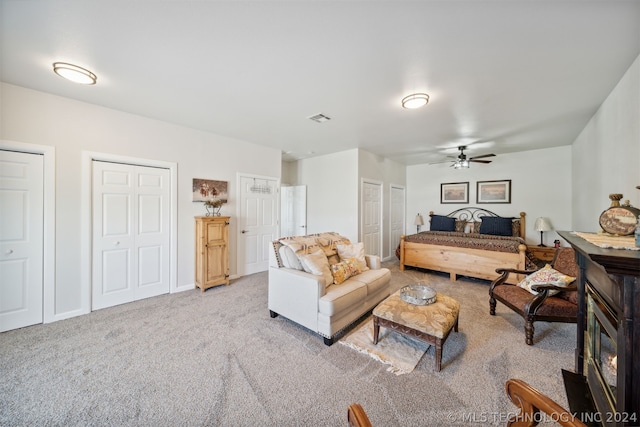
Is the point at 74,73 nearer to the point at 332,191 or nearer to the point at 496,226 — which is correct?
the point at 332,191

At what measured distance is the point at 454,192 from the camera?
6.06m

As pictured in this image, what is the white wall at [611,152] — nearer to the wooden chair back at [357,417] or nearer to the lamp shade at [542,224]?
the lamp shade at [542,224]

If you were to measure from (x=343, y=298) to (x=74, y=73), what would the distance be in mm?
3365

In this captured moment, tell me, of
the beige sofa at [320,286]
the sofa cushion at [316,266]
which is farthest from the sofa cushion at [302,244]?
the sofa cushion at [316,266]

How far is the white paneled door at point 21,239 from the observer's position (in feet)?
8.14

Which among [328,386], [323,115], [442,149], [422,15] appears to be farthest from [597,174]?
[328,386]

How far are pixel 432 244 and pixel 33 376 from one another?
5311mm

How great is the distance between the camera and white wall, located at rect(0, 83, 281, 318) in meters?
2.58

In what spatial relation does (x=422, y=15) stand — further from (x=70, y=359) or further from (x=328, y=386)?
(x=70, y=359)

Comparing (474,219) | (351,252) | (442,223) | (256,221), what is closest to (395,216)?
(442,223)

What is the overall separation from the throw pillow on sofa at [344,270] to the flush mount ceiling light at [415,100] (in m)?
2.02

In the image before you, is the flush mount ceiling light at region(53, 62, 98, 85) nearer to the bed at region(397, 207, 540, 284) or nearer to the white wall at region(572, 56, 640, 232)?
the white wall at region(572, 56, 640, 232)

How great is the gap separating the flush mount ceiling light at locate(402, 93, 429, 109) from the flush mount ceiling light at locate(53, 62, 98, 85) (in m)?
3.23

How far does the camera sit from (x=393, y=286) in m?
4.02
